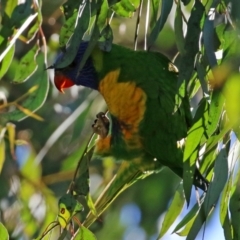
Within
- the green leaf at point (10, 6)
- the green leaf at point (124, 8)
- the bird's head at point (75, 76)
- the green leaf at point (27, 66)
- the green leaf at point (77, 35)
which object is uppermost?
the green leaf at point (77, 35)

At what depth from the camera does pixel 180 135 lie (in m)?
1.49

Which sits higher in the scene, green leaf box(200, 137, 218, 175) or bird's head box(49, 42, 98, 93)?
green leaf box(200, 137, 218, 175)

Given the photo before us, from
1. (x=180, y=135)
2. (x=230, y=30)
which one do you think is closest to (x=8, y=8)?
(x=180, y=135)

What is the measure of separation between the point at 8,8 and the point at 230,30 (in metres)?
0.58

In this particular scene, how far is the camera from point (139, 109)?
1567 mm

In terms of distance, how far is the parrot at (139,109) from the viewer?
1510 mm

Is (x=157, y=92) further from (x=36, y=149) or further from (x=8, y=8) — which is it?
(x=36, y=149)

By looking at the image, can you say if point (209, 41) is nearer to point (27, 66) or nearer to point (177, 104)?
point (177, 104)

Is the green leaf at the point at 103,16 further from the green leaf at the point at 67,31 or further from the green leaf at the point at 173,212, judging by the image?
the green leaf at the point at 173,212

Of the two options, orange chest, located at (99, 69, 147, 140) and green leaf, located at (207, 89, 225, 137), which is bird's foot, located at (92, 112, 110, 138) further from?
green leaf, located at (207, 89, 225, 137)

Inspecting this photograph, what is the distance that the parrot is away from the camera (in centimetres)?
151

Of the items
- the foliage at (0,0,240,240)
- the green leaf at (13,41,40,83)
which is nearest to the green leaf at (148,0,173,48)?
the foliage at (0,0,240,240)

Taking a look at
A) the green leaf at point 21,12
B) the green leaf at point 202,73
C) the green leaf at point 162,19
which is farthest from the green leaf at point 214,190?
the green leaf at point 21,12

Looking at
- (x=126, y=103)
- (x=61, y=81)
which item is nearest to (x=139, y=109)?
(x=126, y=103)
